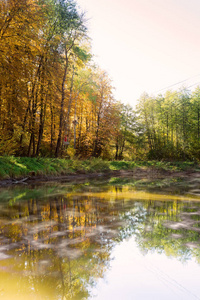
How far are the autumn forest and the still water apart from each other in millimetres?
8895

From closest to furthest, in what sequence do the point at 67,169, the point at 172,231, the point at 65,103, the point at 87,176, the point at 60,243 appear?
the point at 60,243, the point at 172,231, the point at 67,169, the point at 87,176, the point at 65,103

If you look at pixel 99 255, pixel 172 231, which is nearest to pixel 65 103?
pixel 172 231

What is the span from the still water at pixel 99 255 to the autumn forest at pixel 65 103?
8895 millimetres

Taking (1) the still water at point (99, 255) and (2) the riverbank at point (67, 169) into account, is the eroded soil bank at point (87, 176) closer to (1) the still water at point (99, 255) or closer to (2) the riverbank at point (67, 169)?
(2) the riverbank at point (67, 169)

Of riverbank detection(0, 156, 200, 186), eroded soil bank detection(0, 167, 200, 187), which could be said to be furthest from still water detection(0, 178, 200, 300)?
riverbank detection(0, 156, 200, 186)

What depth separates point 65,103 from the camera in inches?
804

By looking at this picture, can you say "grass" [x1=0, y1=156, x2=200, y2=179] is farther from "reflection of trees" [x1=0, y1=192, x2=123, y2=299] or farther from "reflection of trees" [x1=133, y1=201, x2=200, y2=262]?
"reflection of trees" [x1=133, y1=201, x2=200, y2=262]

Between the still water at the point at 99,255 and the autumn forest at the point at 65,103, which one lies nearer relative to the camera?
the still water at the point at 99,255

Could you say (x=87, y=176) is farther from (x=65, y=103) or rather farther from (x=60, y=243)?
(x=60, y=243)

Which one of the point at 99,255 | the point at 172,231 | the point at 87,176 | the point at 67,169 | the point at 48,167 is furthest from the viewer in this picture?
the point at 87,176

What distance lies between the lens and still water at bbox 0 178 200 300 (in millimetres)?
2146

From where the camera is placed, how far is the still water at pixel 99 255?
7.04 ft

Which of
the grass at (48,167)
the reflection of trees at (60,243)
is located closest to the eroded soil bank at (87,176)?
the grass at (48,167)

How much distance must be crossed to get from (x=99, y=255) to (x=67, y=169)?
43.1 ft
